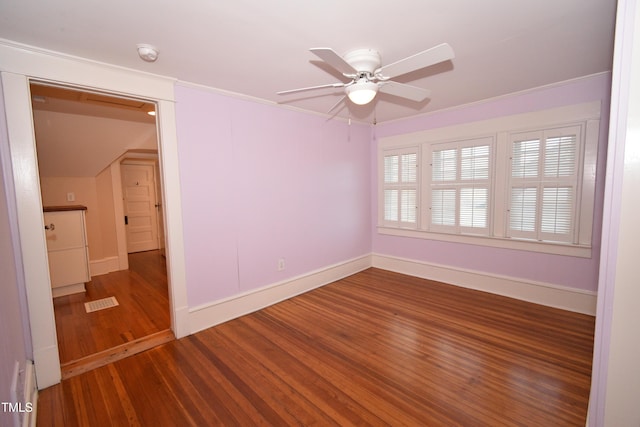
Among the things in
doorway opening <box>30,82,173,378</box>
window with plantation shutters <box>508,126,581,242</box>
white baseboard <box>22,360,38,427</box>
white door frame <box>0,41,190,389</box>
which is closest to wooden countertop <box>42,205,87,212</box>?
doorway opening <box>30,82,173,378</box>

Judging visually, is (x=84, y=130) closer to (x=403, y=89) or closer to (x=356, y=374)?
(x=403, y=89)

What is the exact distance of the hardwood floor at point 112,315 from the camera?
261 cm

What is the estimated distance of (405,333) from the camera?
8.90 feet

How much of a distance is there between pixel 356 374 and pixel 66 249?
416cm

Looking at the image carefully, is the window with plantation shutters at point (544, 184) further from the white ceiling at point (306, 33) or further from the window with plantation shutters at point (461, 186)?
the white ceiling at point (306, 33)

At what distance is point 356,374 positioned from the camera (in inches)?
84.4

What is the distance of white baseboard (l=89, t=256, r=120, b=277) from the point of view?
4688mm

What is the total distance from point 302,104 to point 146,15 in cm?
200

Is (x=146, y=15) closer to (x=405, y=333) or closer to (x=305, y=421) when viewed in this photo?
(x=305, y=421)

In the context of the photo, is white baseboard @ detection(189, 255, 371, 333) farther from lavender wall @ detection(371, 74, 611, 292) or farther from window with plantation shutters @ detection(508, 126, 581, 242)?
window with plantation shutters @ detection(508, 126, 581, 242)

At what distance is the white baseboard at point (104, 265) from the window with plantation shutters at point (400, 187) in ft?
15.8

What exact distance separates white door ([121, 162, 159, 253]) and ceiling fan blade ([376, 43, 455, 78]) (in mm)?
6335

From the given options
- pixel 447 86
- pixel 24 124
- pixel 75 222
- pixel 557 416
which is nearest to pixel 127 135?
pixel 75 222

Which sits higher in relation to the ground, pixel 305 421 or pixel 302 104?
pixel 302 104
